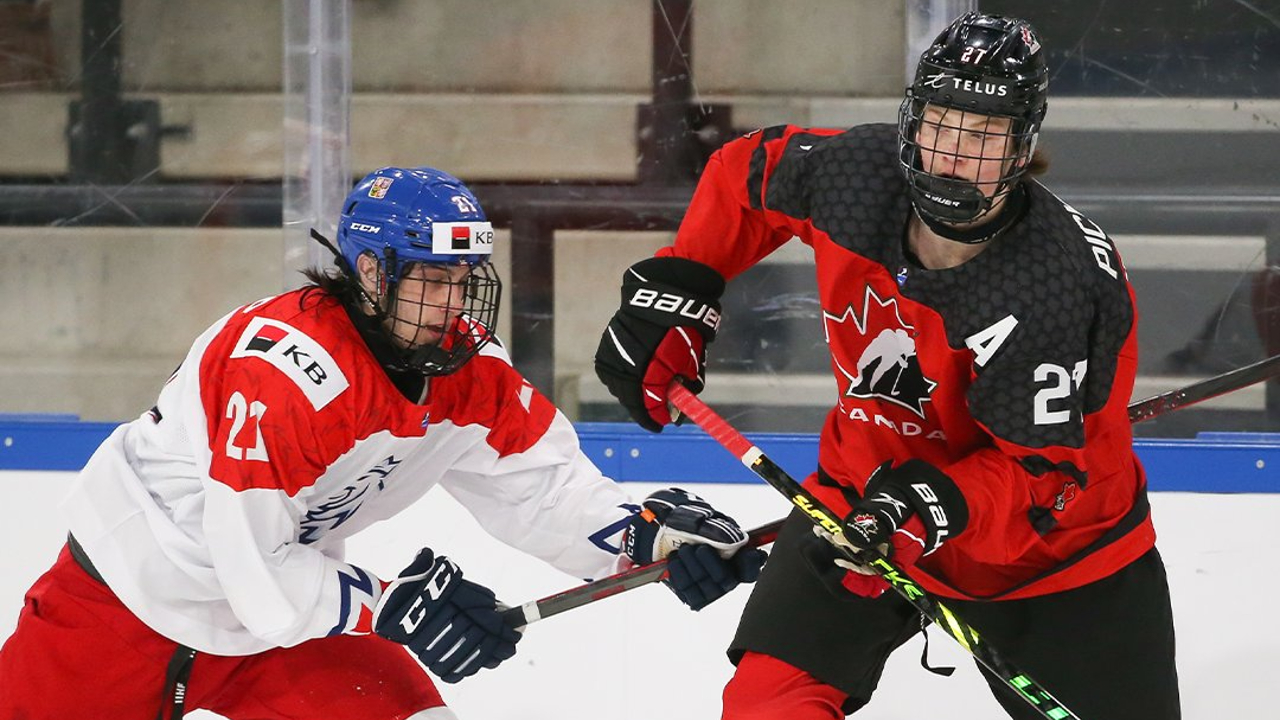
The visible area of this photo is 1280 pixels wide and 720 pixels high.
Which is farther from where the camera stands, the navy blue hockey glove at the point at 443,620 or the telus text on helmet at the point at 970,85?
the navy blue hockey glove at the point at 443,620

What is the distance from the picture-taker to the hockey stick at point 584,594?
2.15m

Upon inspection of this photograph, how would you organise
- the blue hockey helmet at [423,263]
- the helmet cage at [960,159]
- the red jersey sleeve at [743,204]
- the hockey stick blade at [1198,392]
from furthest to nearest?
the hockey stick blade at [1198,392], the red jersey sleeve at [743,204], the blue hockey helmet at [423,263], the helmet cage at [960,159]

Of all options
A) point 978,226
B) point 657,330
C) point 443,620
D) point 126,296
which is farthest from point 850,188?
point 126,296

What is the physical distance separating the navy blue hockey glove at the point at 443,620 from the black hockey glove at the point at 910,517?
1.84ft

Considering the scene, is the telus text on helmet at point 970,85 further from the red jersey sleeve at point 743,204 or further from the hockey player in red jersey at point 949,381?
the red jersey sleeve at point 743,204

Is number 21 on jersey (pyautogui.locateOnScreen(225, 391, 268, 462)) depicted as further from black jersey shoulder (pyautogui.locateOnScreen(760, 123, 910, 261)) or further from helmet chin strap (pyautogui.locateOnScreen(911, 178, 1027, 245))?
helmet chin strap (pyautogui.locateOnScreen(911, 178, 1027, 245))

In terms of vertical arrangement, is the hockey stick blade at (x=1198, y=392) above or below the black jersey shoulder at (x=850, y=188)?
below

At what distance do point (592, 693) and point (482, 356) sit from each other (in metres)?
0.80

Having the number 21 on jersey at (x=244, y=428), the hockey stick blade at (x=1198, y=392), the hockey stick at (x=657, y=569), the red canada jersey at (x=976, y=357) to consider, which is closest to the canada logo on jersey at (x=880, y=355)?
the red canada jersey at (x=976, y=357)

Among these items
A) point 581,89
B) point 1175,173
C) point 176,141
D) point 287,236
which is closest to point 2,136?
point 176,141

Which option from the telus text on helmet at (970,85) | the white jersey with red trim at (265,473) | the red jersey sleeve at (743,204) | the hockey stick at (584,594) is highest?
the telus text on helmet at (970,85)

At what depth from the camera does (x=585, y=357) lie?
4062 millimetres

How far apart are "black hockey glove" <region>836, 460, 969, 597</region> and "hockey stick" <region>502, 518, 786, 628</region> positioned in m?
0.41

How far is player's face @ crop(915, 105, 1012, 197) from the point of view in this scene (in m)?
1.81
